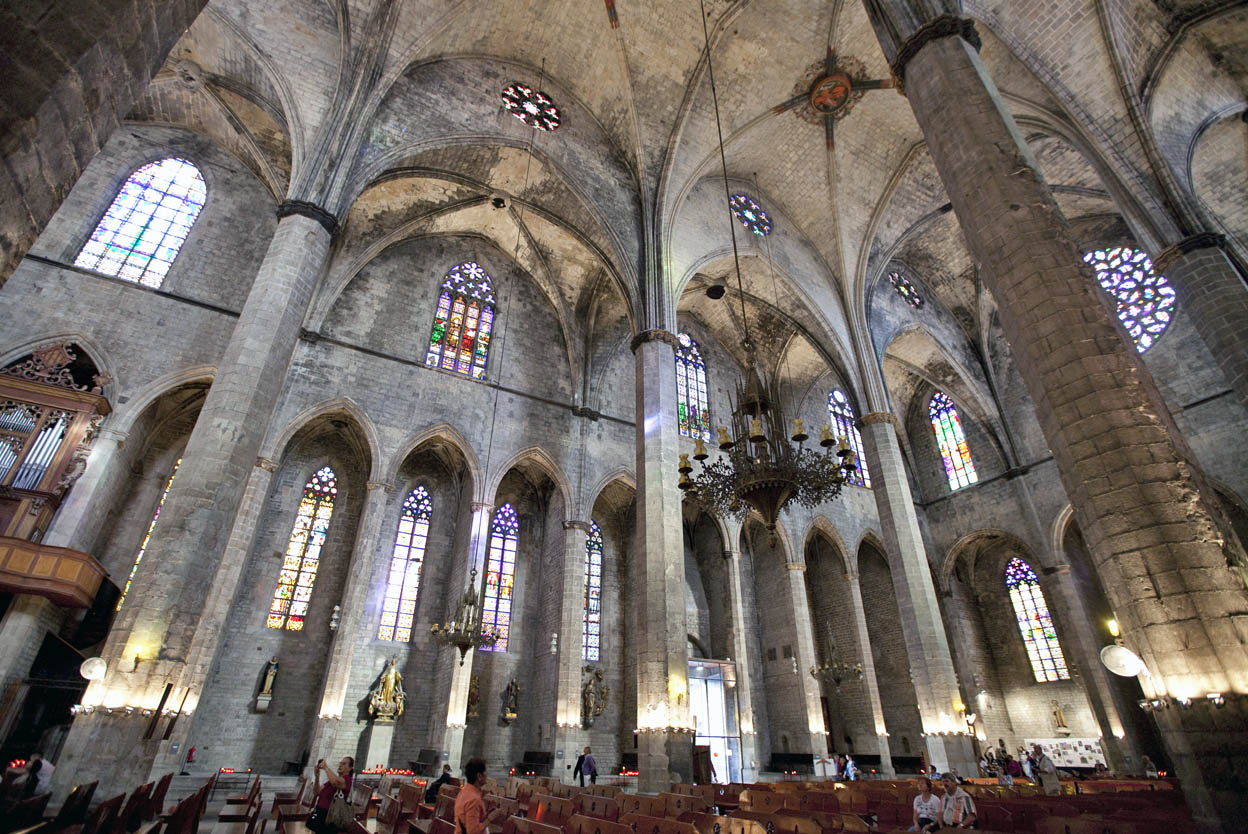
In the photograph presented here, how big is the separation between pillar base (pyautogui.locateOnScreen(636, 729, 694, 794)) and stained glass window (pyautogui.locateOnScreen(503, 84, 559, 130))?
14.0 metres

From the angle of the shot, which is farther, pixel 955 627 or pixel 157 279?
pixel 955 627

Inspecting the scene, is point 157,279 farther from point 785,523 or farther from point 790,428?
point 790,428

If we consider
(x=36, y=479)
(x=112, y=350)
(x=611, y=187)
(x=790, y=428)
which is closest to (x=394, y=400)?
(x=112, y=350)

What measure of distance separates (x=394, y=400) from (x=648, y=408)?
659 centimetres

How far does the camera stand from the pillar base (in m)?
9.93

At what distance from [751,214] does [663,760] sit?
1426 centimetres

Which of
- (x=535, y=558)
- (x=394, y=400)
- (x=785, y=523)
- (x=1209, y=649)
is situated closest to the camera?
(x=1209, y=649)

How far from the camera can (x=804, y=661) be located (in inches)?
680

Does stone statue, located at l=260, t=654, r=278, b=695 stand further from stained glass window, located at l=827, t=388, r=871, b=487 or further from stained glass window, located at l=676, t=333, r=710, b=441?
stained glass window, located at l=827, t=388, r=871, b=487

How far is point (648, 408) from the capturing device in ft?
42.0

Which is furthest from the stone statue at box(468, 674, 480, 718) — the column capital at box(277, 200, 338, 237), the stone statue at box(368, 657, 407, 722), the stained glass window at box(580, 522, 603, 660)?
the column capital at box(277, 200, 338, 237)

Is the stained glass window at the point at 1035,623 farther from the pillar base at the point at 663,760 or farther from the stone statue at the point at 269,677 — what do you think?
the stone statue at the point at 269,677

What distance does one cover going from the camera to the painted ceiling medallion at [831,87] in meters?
15.0

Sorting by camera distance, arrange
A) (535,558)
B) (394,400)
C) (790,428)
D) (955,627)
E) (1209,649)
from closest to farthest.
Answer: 1. (1209,649)
2. (394,400)
3. (535,558)
4. (955,627)
5. (790,428)
